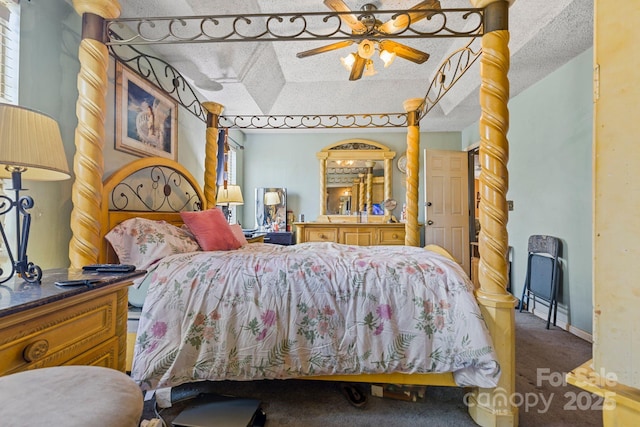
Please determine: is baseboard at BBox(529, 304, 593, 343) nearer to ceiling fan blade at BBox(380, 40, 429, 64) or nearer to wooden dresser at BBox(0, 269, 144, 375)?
ceiling fan blade at BBox(380, 40, 429, 64)

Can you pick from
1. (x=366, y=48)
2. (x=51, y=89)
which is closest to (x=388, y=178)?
(x=366, y=48)

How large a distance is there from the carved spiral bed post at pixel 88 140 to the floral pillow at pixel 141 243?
143 millimetres

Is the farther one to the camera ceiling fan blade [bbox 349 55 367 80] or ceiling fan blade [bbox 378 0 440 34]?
ceiling fan blade [bbox 349 55 367 80]

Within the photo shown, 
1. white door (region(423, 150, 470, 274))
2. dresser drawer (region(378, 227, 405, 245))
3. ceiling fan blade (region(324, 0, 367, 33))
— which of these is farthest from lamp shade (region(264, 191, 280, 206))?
ceiling fan blade (region(324, 0, 367, 33))

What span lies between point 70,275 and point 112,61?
1785 mm

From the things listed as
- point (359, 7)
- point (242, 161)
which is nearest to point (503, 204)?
point (359, 7)

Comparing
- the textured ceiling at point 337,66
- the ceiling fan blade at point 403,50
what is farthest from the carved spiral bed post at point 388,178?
the ceiling fan blade at point 403,50

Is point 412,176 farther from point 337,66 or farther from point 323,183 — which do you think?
point 323,183

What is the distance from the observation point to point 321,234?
4.05 m

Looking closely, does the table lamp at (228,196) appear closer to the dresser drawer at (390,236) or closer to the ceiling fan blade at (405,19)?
the dresser drawer at (390,236)

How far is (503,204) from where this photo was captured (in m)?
1.49

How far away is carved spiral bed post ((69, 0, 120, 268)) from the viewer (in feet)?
5.13

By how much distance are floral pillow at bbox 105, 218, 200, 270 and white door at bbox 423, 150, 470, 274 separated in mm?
3642

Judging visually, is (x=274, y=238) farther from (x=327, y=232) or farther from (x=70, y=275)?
(x=70, y=275)
